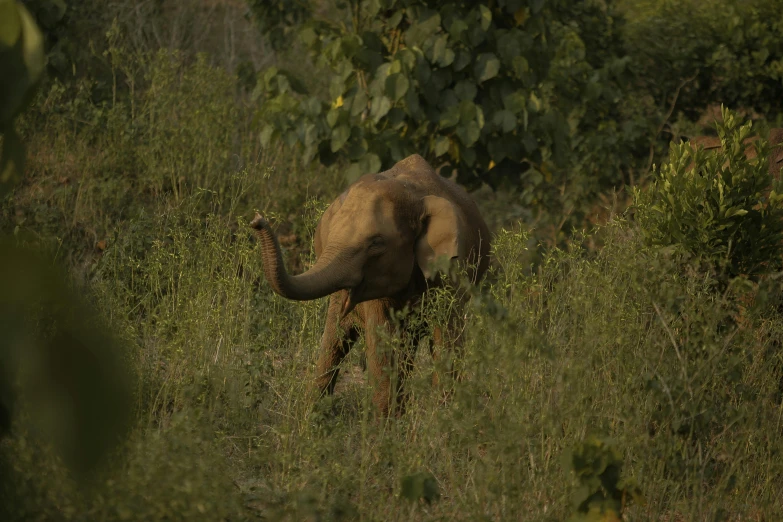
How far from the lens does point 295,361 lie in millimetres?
5625

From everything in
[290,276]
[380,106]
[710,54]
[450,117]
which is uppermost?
[290,276]

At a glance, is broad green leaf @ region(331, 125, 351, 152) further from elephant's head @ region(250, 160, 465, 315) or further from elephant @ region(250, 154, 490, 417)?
elephant's head @ region(250, 160, 465, 315)

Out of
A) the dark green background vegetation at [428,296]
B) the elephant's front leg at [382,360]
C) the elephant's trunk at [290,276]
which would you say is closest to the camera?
the dark green background vegetation at [428,296]

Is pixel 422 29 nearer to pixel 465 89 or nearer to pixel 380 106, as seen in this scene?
pixel 465 89

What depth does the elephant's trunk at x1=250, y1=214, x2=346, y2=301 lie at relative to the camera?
17.0 ft

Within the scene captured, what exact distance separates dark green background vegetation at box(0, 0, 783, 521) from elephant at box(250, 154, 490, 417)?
220mm

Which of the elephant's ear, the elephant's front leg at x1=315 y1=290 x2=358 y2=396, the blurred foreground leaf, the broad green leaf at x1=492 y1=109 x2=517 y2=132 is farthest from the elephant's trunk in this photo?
the broad green leaf at x1=492 y1=109 x2=517 y2=132

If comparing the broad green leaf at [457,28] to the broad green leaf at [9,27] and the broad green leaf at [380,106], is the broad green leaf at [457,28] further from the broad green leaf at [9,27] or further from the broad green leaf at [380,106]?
the broad green leaf at [9,27]

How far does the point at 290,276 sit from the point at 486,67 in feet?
15.1

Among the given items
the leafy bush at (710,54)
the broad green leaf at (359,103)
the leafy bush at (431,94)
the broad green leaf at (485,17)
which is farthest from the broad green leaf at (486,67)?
the leafy bush at (710,54)

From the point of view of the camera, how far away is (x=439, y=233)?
608 centimetres

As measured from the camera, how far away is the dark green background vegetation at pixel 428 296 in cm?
362

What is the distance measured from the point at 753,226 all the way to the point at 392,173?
2.08 meters

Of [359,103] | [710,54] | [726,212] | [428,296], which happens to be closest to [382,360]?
[428,296]
